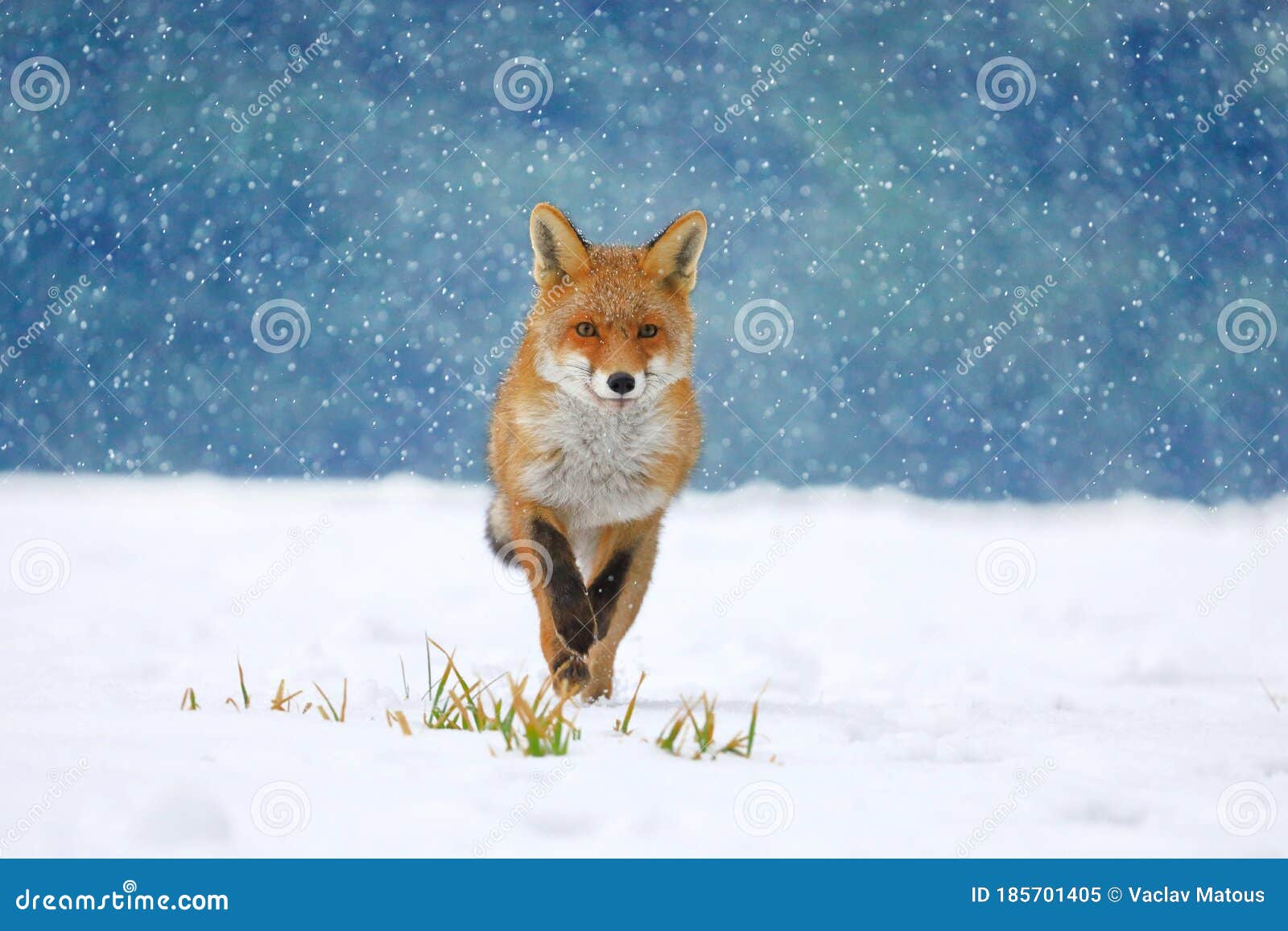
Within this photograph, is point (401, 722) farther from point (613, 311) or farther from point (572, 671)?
point (613, 311)

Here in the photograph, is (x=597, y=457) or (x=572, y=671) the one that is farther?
(x=597, y=457)

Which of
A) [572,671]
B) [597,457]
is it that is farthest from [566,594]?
[597,457]

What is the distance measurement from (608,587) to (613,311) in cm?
140

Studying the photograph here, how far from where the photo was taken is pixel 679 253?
498cm

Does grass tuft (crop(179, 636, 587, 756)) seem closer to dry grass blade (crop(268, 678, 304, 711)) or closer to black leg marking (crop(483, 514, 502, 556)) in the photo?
dry grass blade (crop(268, 678, 304, 711))

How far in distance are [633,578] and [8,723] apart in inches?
109

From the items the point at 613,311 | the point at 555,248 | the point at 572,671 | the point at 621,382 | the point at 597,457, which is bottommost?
the point at 572,671

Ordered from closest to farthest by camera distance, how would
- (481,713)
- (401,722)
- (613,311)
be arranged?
(401,722)
(481,713)
(613,311)

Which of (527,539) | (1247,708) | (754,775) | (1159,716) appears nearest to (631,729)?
(754,775)

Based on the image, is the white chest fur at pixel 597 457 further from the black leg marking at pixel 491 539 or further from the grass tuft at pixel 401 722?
the grass tuft at pixel 401 722

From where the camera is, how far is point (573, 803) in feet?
7.90

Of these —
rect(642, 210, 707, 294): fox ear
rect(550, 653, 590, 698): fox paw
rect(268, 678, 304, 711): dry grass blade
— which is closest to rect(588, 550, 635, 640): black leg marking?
rect(550, 653, 590, 698): fox paw

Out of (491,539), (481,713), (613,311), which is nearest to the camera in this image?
(481,713)

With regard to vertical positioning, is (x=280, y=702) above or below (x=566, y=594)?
below
